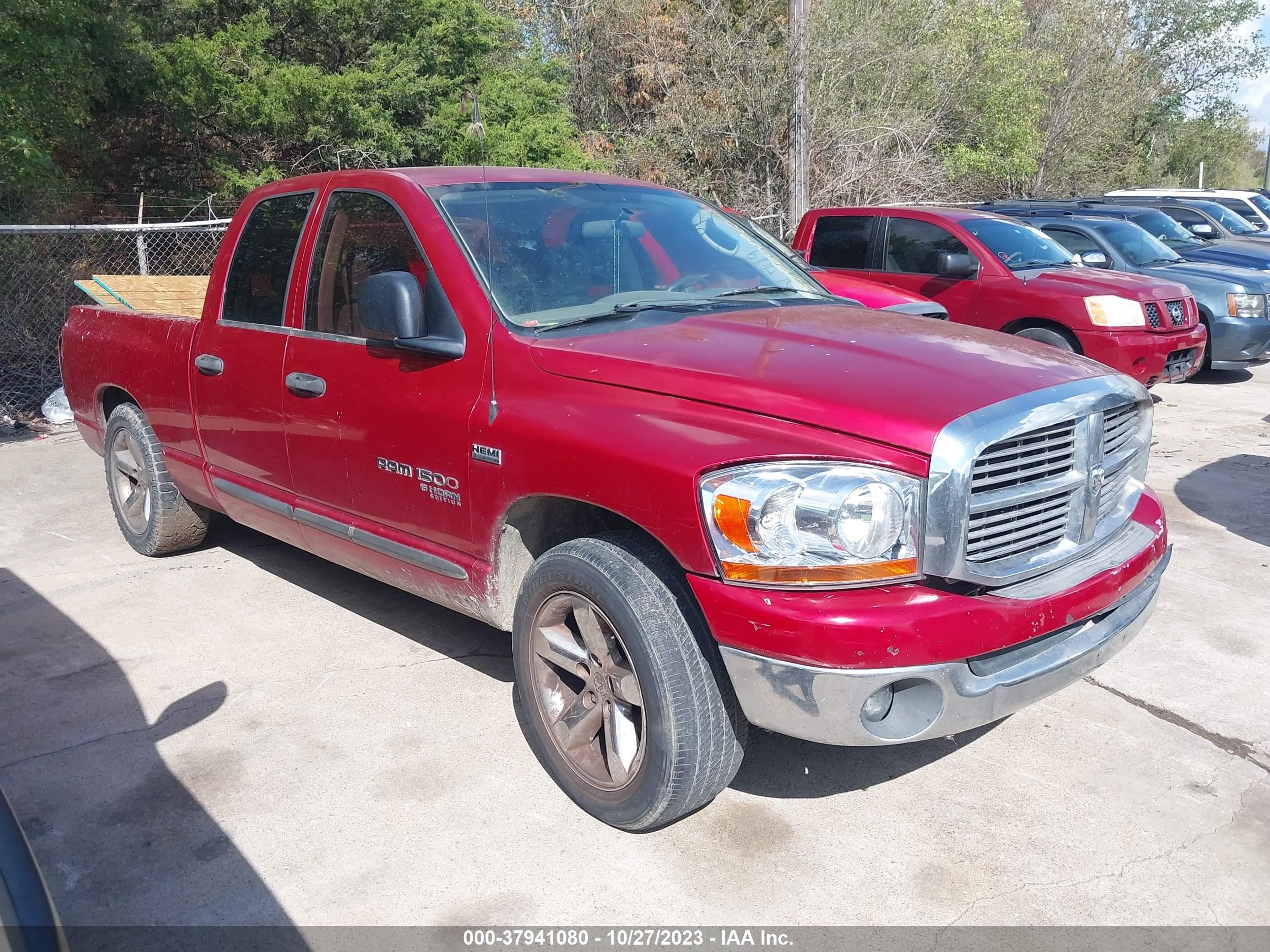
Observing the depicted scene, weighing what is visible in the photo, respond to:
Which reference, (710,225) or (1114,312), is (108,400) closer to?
(710,225)

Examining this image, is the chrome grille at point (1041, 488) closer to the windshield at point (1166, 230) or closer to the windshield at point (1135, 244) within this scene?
the windshield at point (1135, 244)

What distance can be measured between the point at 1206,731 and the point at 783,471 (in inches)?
86.5

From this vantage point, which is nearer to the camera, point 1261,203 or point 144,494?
point 144,494

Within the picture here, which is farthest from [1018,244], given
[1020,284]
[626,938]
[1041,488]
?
[626,938]

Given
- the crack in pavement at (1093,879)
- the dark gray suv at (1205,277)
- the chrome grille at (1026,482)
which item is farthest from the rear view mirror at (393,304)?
the dark gray suv at (1205,277)

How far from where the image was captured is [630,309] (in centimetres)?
368

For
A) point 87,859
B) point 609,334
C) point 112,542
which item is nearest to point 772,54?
point 112,542

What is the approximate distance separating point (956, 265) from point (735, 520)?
22.6 ft

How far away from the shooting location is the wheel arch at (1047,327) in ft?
29.2

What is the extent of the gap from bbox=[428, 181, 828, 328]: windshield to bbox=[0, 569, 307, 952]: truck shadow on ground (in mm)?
1896

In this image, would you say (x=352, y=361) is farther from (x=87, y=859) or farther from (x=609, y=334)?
(x=87, y=859)

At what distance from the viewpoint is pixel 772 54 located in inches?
755

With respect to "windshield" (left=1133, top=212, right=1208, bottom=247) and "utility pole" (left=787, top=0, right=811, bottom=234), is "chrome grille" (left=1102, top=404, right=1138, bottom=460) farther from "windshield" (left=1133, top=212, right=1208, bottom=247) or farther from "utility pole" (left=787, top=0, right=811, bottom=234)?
"utility pole" (left=787, top=0, right=811, bottom=234)

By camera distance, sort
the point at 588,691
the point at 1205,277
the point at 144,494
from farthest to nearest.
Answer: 1. the point at 1205,277
2. the point at 144,494
3. the point at 588,691
